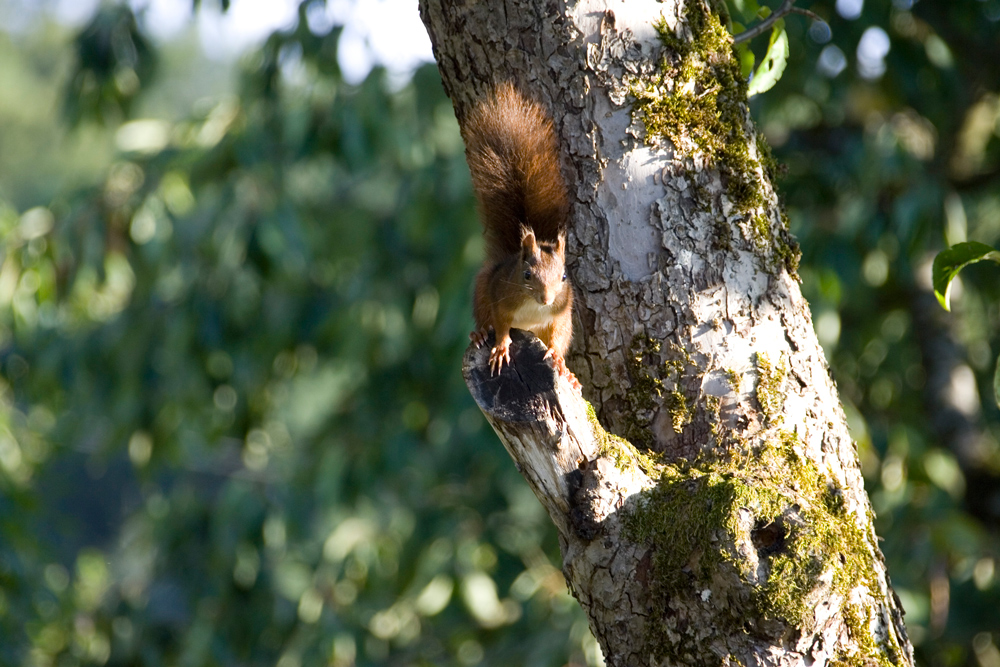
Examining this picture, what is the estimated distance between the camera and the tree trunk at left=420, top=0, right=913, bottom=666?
45.8 inches

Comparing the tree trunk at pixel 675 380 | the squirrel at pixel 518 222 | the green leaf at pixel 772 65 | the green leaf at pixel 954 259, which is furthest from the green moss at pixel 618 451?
the green leaf at pixel 772 65

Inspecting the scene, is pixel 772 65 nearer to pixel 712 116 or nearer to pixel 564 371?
pixel 712 116

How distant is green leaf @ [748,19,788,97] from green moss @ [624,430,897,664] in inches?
22.2

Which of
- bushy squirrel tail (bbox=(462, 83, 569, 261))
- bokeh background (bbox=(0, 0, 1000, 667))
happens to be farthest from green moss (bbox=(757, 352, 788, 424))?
bokeh background (bbox=(0, 0, 1000, 667))

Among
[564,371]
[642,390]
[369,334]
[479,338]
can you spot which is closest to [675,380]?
[642,390]

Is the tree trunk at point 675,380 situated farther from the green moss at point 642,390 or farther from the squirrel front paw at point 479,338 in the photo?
the squirrel front paw at point 479,338

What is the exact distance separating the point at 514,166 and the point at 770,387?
0.51 meters

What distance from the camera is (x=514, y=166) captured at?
1.45 metres

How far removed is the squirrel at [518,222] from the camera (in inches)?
53.0

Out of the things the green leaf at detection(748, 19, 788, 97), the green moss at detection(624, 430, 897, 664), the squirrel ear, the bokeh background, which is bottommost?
the bokeh background

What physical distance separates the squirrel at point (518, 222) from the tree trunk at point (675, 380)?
0.04m

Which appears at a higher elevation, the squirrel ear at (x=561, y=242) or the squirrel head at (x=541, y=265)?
the squirrel ear at (x=561, y=242)

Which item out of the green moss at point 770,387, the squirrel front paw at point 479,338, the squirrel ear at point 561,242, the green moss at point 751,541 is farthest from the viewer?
the squirrel front paw at point 479,338

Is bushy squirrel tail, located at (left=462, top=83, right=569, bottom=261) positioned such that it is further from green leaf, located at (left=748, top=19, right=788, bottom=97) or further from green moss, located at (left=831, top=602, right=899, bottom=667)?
green moss, located at (left=831, top=602, right=899, bottom=667)
